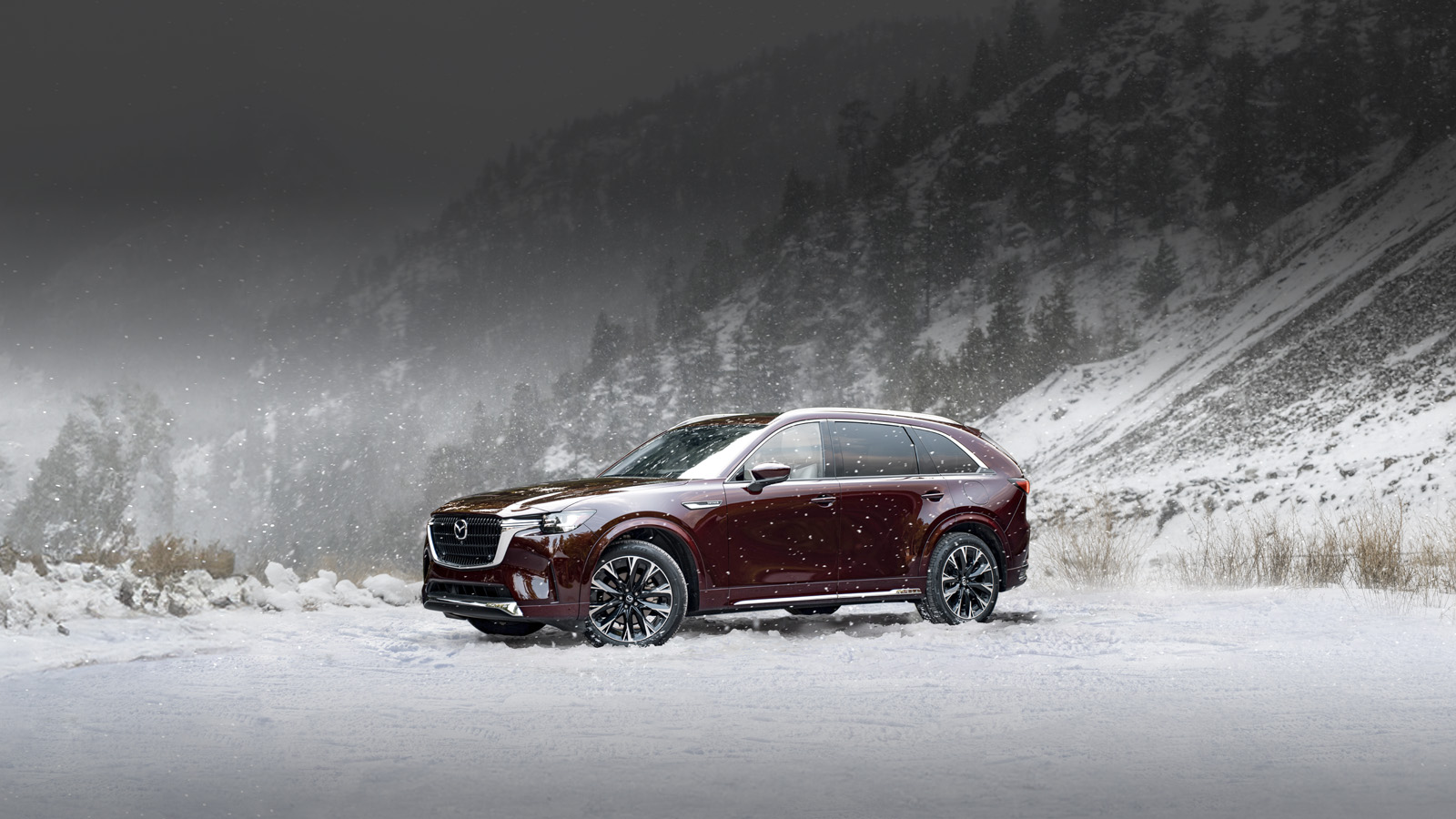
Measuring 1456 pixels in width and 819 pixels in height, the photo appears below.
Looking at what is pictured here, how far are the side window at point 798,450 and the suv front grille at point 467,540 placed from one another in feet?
7.01

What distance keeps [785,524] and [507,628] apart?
96.3 inches

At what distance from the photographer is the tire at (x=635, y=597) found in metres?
10.3

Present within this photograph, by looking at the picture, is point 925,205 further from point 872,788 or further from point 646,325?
point 872,788

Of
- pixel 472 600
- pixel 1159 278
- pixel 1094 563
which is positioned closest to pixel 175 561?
pixel 472 600

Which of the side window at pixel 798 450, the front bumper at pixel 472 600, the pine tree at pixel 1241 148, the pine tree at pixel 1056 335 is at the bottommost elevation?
the front bumper at pixel 472 600

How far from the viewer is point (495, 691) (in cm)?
871

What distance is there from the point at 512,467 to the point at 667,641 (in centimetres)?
11179

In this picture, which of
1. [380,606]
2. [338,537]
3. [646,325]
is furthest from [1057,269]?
[380,606]

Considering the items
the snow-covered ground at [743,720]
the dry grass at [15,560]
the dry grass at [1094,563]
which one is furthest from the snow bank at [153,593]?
the dry grass at [1094,563]

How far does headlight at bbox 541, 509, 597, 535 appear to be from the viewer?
10.1 m

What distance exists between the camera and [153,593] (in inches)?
503

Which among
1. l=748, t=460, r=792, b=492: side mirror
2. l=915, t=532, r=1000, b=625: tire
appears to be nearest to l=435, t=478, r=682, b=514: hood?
l=748, t=460, r=792, b=492: side mirror

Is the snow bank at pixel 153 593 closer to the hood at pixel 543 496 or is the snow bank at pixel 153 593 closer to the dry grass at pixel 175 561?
the dry grass at pixel 175 561

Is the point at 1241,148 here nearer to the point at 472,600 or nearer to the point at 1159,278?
the point at 1159,278
